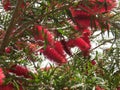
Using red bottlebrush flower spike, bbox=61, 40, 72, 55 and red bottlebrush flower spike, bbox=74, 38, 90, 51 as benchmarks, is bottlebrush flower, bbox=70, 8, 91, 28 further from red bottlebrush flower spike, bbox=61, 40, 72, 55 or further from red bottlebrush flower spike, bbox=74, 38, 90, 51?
red bottlebrush flower spike, bbox=61, 40, 72, 55

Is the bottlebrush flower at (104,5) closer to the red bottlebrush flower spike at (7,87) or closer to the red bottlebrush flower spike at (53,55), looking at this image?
the red bottlebrush flower spike at (53,55)

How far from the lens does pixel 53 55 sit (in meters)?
1.60

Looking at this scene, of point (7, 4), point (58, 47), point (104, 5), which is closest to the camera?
point (104, 5)

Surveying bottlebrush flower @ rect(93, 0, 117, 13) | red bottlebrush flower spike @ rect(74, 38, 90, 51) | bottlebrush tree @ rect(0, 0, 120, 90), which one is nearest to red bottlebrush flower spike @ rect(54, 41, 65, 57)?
bottlebrush tree @ rect(0, 0, 120, 90)

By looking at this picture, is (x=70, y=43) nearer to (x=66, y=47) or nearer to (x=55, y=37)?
(x=66, y=47)

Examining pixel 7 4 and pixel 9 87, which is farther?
pixel 7 4

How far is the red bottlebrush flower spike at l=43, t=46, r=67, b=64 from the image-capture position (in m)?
1.60

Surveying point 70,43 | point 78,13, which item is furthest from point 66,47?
point 78,13

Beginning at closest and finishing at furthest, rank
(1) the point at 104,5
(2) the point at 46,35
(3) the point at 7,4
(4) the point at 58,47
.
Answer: (2) the point at 46,35 < (1) the point at 104,5 < (4) the point at 58,47 < (3) the point at 7,4

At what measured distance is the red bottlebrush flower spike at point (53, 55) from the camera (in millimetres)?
1599

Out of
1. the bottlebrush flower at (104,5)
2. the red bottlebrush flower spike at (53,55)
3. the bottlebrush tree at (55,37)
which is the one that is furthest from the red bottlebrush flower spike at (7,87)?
the bottlebrush flower at (104,5)

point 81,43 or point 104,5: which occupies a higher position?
point 104,5

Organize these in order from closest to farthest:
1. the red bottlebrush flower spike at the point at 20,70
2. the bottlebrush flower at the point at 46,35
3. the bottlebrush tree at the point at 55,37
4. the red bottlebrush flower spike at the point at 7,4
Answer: the bottlebrush flower at the point at 46,35 < the bottlebrush tree at the point at 55,37 < the red bottlebrush flower spike at the point at 20,70 < the red bottlebrush flower spike at the point at 7,4

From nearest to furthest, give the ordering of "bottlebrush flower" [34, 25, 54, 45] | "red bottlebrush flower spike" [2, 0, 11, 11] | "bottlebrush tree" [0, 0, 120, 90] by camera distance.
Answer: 1. "bottlebrush flower" [34, 25, 54, 45]
2. "bottlebrush tree" [0, 0, 120, 90]
3. "red bottlebrush flower spike" [2, 0, 11, 11]
